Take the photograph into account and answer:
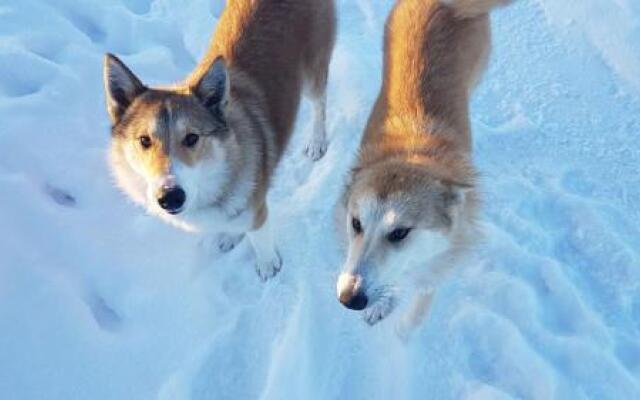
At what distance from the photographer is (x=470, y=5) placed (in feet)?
11.8

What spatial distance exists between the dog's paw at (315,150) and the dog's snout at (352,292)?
5.92 ft

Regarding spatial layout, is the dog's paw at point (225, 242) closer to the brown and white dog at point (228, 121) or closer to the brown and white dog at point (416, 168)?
the brown and white dog at point (228, 121)

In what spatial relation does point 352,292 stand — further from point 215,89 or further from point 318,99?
point 318,99

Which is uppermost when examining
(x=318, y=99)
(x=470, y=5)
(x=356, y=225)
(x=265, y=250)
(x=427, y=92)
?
(x=470, y=5)

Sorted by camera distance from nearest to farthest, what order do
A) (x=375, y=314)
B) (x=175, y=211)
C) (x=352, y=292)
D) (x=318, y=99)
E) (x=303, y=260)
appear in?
(x=352, y=292) → (x=175, y=211) → (x=375, y=314) → (x=303, y=260) → (x=318, y=99)

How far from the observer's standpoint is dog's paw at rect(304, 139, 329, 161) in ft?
14.4

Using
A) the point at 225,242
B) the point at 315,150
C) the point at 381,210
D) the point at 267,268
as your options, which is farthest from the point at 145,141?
the point at 315,150

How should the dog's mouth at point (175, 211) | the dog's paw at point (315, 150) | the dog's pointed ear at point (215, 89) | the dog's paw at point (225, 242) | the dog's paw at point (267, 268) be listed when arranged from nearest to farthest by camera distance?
the dog's mouth at point (175, 211) < the dog's pointed ear at point (215, 89) < the dog's paw at point (267, 268) < the dog's paw at point (225, 242) < the dog's paw at point (315, 150)

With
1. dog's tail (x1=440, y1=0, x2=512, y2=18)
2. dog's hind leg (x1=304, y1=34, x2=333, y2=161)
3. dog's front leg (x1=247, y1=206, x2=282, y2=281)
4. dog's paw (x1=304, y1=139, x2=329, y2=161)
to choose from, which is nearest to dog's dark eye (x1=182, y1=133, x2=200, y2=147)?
dog's front leg (x1=247, y1=206, x2=282, y2=281)

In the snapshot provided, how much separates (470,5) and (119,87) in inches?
88.0

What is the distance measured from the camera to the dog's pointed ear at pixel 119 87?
9.92 ft

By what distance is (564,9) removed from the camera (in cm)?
514

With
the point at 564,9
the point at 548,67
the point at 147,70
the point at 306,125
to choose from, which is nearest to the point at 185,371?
the point at 306,125

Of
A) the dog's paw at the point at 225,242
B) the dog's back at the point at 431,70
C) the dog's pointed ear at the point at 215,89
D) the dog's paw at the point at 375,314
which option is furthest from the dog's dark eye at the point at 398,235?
the dog's paw at the point at 225,242
